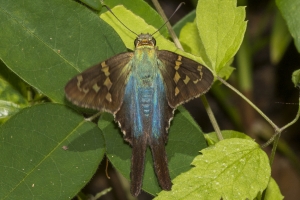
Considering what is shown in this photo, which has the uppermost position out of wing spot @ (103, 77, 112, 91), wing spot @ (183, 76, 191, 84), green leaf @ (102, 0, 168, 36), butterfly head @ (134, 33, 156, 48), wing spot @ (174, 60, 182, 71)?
green leaf @ (102, 0, 168, 36)

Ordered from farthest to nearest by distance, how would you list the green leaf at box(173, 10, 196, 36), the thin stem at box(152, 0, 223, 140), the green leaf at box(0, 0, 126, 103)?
the green leaf at box(173, 10, 196, 36) → the thin stem at box(152, 0, 223, 140) → the green leaf at box(0, 0, 126, 103)

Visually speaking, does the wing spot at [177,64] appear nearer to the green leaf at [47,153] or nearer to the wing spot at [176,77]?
the wing spot at [176,77]

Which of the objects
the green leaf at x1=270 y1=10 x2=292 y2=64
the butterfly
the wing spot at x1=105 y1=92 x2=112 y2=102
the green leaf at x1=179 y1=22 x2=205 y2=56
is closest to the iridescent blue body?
the butterfly

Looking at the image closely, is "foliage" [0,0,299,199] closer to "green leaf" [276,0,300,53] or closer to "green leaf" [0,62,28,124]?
"green leaf" [0,62,28,124]

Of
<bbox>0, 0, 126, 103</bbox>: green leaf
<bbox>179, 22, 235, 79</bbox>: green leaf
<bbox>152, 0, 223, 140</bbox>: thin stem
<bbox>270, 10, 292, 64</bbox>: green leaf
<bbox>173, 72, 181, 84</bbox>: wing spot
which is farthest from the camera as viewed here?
<bbox>270, 10, 292, 64</bbox>: green leaf

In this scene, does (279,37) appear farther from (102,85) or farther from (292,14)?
(102,85)

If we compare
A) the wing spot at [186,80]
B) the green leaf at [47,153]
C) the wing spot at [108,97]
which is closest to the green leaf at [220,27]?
the wing spot at [186,80]

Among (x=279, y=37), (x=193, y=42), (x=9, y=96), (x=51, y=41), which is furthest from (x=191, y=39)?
(x=279, y=37)

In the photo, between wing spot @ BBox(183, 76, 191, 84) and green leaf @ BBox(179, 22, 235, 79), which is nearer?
wing spot @ BBox(183, 76, 191, 84)
